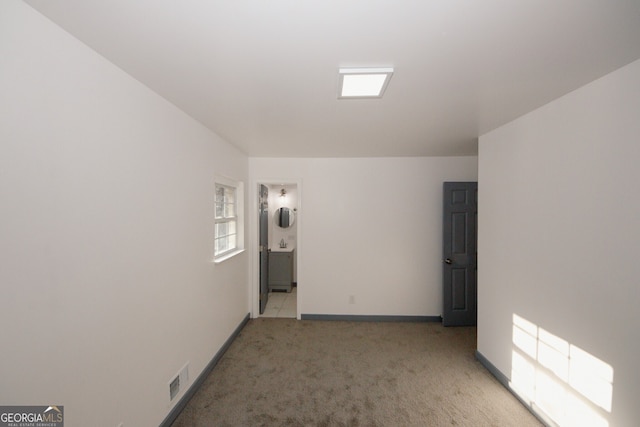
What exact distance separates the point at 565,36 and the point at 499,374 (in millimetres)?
2771

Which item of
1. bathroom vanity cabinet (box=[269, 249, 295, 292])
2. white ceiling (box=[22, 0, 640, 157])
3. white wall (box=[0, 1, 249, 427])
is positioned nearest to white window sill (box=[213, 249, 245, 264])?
white wall (box=[0, 1, 249, 427])

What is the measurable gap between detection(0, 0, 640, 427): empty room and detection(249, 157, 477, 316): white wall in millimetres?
514

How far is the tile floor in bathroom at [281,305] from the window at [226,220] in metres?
1.34

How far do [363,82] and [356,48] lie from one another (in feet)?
1.08

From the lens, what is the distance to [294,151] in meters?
3.41

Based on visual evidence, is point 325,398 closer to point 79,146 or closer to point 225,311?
point 225,311

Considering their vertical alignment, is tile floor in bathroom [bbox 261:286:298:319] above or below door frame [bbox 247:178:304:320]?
below

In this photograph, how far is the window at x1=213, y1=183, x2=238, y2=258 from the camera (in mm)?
3098

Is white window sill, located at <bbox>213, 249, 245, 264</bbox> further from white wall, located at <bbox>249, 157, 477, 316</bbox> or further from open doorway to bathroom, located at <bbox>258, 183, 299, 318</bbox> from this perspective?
open doorway to bathroom, located at <bbox>258, 183, 299, 318</bbox>

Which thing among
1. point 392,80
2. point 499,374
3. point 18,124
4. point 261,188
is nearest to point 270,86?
point 392,80

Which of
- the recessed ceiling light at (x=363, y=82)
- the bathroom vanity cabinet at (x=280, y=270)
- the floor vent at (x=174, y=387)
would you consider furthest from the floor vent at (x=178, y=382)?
the bathroom vanity cabinet at (x=280, y=270)

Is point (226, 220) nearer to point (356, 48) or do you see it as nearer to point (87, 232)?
point (87, 232)

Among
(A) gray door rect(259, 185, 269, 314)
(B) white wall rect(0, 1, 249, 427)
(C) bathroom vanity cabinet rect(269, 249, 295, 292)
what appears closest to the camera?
(B) white wall rect(0, 1, 249, 427)

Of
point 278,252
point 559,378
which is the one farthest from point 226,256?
point 559,378
